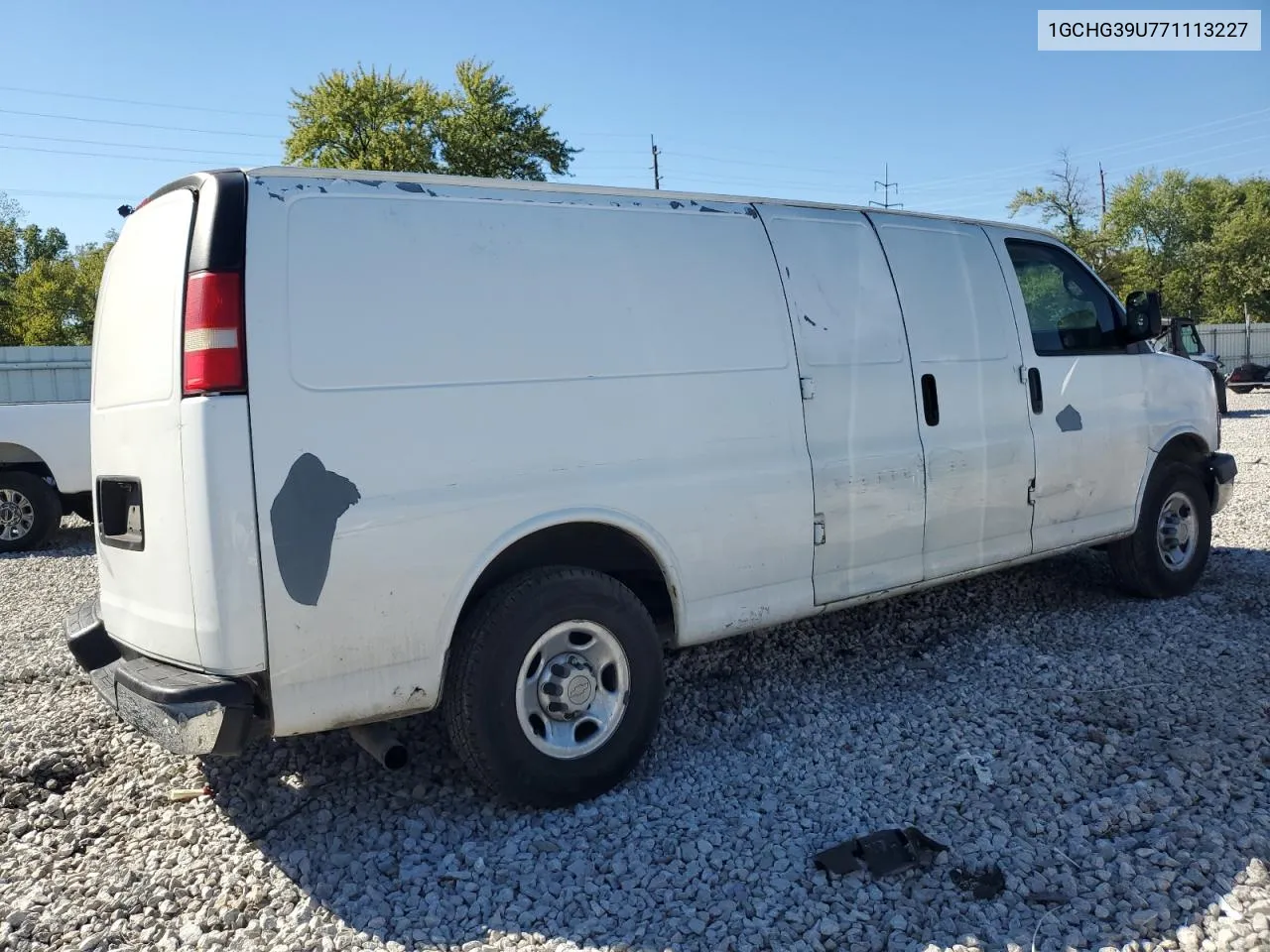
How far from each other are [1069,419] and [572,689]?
3.38m

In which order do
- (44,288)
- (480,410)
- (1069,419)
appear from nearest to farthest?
(480,410) → (1069,419) → (44,288)

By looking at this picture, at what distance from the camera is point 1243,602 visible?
6113mm

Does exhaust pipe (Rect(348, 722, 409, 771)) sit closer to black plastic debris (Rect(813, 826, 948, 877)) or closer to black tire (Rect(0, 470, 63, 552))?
black plastic debris (Rect(813, 826, 948, 877))

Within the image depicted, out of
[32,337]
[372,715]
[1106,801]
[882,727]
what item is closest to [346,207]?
[372,715]

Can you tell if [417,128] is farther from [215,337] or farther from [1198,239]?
[1198,239]

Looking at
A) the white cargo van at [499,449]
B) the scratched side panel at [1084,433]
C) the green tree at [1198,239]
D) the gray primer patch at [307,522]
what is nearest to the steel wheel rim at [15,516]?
the white cargo van at [499,449]

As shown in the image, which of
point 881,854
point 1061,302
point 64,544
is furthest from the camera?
point 64,544

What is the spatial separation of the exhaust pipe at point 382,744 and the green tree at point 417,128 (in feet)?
105

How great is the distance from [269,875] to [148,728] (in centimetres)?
63

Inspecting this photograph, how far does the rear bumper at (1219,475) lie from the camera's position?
6.46 metres

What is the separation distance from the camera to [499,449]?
3.51m

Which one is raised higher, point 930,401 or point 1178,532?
point 930,401

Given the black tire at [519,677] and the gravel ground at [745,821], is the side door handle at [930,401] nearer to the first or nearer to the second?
the gravel ground at [745,821]

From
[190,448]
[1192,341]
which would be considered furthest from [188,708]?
[1192,341]
